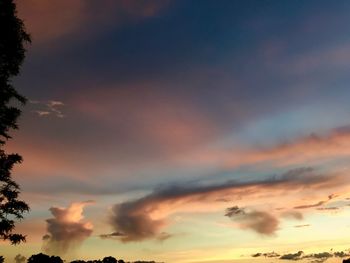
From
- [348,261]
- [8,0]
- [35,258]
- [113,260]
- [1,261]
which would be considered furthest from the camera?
[113,260]

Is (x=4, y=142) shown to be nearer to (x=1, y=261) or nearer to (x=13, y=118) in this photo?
(x=13, y=118)

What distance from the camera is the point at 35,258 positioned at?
66.3 m

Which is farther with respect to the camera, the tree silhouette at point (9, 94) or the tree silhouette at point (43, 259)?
the tree silhouette at point (43, 259)

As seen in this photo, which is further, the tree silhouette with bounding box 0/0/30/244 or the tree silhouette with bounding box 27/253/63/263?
the tree silhouette with bounding box 27/253/63/263

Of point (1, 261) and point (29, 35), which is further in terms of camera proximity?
point (29, 35)

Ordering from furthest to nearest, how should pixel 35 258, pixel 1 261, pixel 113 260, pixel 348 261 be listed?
pixel 113 260 < pixel 348 261 < pixel 35 258 < pixel 1 261

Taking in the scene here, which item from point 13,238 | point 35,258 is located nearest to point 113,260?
point 35,258

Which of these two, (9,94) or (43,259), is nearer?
(9,94)

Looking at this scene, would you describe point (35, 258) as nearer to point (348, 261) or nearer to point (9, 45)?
point (9, 45)

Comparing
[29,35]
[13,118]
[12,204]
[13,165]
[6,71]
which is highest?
[29,35]

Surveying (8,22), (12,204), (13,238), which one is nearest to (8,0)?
(8,22)

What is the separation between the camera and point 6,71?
103 feet

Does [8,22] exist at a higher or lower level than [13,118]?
higher

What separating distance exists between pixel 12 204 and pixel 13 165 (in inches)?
108
